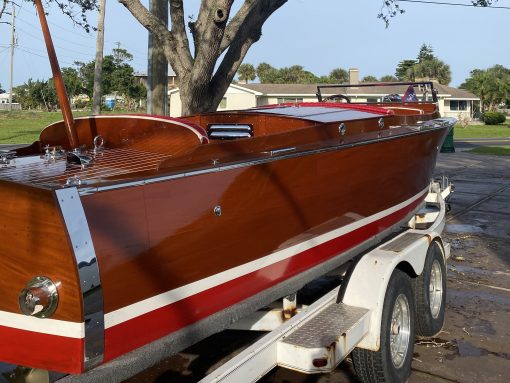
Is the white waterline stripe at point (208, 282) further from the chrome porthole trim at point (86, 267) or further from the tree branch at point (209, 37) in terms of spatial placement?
the tree branch at point (209, 37)

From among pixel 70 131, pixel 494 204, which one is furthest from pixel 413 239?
pixel 494 204

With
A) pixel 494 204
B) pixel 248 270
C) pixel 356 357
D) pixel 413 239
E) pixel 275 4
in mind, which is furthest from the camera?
pixel 494 204

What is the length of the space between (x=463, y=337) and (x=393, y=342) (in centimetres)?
114

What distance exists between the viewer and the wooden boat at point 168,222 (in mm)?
2168

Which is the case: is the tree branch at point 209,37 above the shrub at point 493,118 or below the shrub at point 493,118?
above

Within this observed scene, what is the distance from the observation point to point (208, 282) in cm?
278

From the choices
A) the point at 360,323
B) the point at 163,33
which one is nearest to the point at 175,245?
the point at 360,323

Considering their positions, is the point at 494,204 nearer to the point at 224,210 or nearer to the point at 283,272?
the point at 283,272

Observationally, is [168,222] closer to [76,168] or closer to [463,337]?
[76,168]

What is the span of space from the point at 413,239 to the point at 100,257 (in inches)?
112

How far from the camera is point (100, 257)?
86.5 inches

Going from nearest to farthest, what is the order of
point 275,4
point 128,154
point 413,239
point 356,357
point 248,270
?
1. point 248,270
2. point 128,154
3. point 356,357
4. point 413,239
5. point 275,4

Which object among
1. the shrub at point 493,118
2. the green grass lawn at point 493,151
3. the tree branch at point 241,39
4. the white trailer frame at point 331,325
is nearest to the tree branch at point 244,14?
the tree branch at point 241,39

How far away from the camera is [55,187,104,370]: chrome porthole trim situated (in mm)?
2102
